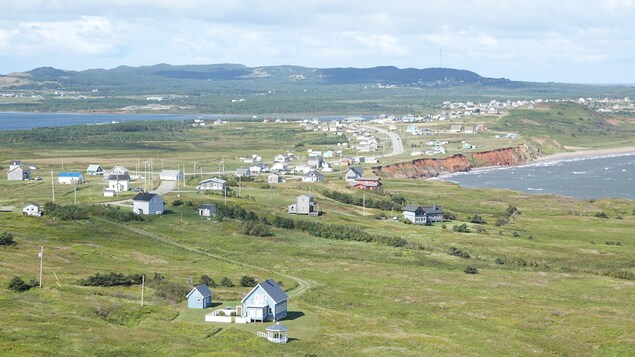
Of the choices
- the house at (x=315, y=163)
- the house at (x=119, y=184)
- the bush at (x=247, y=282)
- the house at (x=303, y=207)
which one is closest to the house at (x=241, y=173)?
the house at (x=315, y=163)

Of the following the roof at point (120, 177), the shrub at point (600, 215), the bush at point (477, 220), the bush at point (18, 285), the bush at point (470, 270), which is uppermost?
the bush at point (18, 285)

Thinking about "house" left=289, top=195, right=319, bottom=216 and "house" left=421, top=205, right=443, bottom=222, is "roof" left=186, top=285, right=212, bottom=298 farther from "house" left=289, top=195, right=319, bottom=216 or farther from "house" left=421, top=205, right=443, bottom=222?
"house" left=421, top=205, right=443, bottom=222

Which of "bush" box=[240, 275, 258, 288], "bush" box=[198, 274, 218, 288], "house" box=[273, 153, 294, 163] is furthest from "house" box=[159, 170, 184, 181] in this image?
"bush" box=[240, 275, 258, 288]

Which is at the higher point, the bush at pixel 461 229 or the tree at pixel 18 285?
the tree at pixel 18 285

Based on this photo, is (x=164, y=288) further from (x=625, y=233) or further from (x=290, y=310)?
(x=625, y=233)

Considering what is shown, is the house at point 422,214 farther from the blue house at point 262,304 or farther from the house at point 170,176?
the blue house at point 262,304

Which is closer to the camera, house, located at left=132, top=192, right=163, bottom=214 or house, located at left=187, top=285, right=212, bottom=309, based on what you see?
house, located at left=187, top=285, right=212, bottom=309

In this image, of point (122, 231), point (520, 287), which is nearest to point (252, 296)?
point (520, 287)
